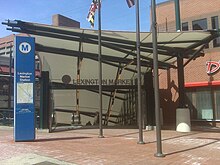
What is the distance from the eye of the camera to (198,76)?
23.6 m

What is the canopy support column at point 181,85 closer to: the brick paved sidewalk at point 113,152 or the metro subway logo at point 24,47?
the brick paved sidewalk at point 113,152

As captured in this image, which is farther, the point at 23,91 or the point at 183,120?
the point at 183,120

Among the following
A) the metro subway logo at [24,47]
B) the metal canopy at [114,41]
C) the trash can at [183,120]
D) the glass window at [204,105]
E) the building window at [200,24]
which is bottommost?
the trash can at [183,120]

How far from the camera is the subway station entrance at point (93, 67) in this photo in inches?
686

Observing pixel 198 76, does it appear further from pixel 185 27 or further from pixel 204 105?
pixel 185 27

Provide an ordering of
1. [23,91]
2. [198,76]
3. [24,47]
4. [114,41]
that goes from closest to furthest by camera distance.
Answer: [23,91] → [24,47] → [114,41] → [198,76]

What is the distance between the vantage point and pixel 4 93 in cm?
3950

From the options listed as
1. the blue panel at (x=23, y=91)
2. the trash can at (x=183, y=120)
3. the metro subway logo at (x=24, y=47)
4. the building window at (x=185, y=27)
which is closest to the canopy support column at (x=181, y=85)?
the trash can at (x=183, y=120)

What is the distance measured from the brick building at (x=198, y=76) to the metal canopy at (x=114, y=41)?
8.56 ft

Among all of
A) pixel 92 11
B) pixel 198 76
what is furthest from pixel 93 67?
pixel 92 11

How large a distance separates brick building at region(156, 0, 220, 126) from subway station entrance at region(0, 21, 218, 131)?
138 cm

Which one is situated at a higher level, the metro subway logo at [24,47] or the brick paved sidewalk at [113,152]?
the metro subway logo at [24,47]

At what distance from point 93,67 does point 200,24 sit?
7.96m

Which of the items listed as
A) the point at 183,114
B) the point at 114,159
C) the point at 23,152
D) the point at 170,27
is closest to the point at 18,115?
the point at 23,152
